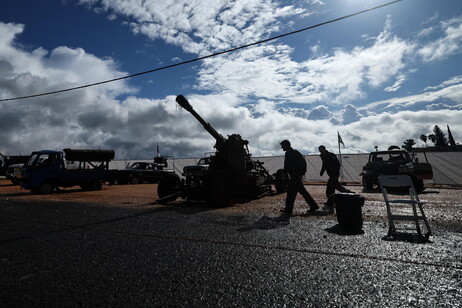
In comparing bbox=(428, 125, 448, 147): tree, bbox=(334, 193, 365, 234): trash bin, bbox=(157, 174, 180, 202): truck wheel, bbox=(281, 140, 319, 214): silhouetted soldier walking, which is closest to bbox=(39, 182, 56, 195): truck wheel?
bbox=(157, 174, 180, 202): truck wheel

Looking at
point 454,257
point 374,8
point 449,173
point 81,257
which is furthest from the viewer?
point 449,173

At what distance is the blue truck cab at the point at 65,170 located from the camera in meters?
14.0

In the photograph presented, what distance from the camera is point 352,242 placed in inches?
173

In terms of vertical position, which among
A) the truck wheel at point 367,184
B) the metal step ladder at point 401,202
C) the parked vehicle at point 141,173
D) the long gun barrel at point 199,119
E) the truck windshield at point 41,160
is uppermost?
the long gun barrel at point 199,119

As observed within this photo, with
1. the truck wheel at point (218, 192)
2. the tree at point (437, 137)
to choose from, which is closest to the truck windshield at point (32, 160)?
the truck wheel at point (218, 192)

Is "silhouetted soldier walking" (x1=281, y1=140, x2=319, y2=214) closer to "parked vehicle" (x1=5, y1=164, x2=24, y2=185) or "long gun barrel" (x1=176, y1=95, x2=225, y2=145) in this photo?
"long gun barrel" (x1=176, y1=95, x2=225, y2=145)

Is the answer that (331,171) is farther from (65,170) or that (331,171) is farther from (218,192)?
(65,170)

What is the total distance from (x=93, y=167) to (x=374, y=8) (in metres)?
16.1

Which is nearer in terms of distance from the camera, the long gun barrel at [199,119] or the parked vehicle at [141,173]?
the long gun barrel at [199,119]

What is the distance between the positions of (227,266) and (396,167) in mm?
11567

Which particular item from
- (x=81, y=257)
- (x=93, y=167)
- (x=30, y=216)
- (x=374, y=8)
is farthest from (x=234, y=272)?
(x=93, y=167)

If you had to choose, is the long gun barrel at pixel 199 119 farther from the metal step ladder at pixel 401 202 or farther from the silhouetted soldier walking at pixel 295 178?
the metal step ladder at pixel 401 202

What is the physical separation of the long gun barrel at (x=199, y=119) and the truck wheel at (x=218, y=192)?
2302 millimetres

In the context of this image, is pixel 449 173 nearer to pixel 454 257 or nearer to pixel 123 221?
pixel 454 257
